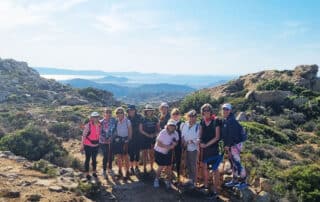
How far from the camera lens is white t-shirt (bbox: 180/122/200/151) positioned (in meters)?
9.43

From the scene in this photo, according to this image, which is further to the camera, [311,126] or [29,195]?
[311,126]

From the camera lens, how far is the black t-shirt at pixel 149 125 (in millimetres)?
10445

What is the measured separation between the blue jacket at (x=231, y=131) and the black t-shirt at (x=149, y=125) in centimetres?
212

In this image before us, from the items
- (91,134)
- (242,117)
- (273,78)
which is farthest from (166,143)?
(273,78)

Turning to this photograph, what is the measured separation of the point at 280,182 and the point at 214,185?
1.92 m

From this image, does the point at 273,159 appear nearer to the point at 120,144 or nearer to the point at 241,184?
the point at 241,184

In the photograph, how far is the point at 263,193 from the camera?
949cm

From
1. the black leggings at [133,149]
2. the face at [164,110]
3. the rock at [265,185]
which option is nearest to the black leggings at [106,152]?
the black leggings at [133,149]

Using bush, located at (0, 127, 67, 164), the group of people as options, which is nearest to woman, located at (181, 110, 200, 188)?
the group of people

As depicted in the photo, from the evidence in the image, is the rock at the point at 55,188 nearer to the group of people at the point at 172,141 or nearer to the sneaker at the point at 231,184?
the group of people at the point at 172,141

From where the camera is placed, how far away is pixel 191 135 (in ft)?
31.1

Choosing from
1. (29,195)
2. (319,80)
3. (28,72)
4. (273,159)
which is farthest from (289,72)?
(28,72)

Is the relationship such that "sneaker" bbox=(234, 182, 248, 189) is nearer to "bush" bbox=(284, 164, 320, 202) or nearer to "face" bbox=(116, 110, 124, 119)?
"bush" bbox=(284, 164, 320, 202)

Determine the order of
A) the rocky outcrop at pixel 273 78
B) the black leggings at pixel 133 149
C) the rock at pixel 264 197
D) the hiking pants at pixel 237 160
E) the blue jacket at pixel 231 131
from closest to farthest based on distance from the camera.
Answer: the blue jacket at pixel 231 131, the hiking pants at pixel 237 160, the rock at pixel 264 197, the black leggings at pixel 133 149, the rocky outcrop at pixel 273 78
